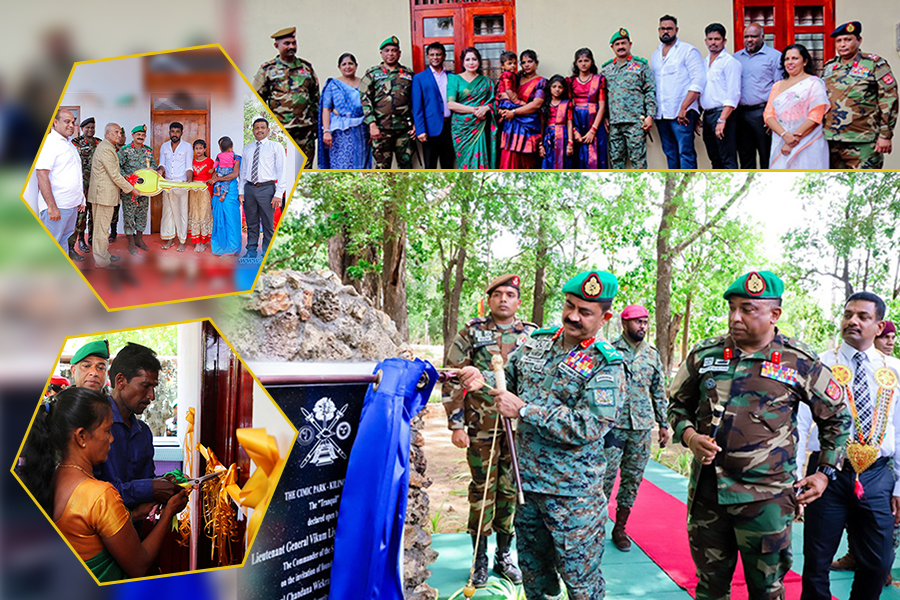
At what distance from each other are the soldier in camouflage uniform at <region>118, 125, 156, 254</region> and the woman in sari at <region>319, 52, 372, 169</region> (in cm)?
396

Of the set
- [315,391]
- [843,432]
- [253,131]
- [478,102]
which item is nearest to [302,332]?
[315,391]

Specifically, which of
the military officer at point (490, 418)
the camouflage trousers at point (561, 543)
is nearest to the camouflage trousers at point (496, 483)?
the military officer at point (490, 418)

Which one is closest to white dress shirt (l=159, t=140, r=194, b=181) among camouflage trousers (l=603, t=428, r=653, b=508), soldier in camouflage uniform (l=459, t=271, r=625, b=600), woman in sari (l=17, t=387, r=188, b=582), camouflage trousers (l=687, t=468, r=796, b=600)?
woman in sari (l=17, t=387, r=188, b=582)

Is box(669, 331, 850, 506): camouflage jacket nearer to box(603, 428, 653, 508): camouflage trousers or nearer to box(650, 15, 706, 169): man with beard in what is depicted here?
box(603, 428, 653, 508): camouflage trousers

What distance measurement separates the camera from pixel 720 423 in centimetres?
309

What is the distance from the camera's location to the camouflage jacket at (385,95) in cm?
627

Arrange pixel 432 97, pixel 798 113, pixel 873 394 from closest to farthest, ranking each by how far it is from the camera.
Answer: pixel 873 394
pixel 798 113
pixel 432 97

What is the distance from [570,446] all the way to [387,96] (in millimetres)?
4282

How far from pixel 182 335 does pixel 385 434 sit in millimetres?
783

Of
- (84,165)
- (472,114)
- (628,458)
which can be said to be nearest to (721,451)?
(628,458)

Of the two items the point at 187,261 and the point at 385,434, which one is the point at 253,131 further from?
the point at 385,434

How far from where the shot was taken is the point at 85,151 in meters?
2.23

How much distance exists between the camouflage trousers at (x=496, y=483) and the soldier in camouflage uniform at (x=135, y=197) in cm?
239

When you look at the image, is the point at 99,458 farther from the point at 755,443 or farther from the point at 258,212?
the point at 755,443
